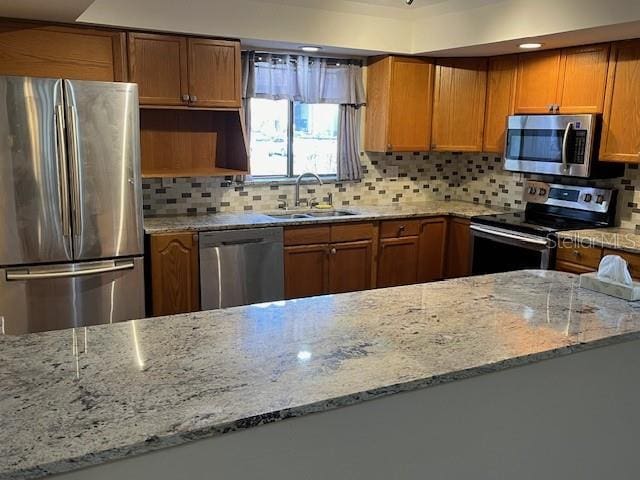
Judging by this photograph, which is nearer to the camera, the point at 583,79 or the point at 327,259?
the point at 583,79

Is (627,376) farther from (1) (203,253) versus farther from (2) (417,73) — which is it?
(2) (417,73)

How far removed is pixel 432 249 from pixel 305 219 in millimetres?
1196

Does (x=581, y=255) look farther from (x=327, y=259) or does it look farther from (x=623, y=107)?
(x=327, y=259)

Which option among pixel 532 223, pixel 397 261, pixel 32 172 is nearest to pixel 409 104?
pixel 397 261

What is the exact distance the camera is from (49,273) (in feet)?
10.6

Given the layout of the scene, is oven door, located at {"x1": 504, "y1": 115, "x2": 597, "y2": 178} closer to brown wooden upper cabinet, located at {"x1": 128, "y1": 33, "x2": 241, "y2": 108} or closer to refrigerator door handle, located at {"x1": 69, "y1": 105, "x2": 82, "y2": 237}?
brown wooden upper cabinet, located at {"x1": 128, "y1": 33, "x2": 241, "y2": 108}

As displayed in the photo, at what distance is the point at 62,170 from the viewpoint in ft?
10.4

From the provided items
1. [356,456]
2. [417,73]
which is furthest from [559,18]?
[356,456]

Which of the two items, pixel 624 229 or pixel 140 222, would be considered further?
pixel 624 229

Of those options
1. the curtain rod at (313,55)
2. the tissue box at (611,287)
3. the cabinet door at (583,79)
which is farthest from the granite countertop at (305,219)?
the tissue box at (611,287)

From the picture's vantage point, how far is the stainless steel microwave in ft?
12.4

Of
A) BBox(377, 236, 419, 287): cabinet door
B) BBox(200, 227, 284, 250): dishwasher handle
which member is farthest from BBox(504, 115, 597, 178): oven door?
BBox(200, 227, 284, 250): dishwasher handle

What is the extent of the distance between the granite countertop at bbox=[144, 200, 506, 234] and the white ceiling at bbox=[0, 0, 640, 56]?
1245mm

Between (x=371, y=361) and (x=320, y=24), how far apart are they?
3296 mm
